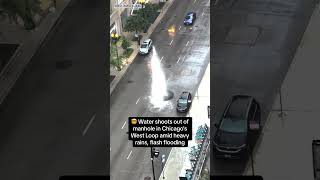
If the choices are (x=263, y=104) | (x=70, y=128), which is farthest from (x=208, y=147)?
(x=70, y=128)

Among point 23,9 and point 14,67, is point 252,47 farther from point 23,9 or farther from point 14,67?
point 14,67

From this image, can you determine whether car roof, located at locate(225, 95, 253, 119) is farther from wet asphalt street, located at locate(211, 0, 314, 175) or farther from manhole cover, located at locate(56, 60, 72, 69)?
manhole cover, located at locate(56, 60, 72, 69)

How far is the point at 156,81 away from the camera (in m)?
41.6

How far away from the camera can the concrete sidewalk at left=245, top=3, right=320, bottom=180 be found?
1187 inches

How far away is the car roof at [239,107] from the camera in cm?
3350

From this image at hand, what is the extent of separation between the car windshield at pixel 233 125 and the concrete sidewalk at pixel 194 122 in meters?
2.52

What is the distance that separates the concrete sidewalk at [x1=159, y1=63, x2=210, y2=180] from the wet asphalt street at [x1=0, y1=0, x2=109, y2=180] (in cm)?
353

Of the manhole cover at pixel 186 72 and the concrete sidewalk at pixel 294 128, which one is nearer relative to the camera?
the concrete sidewalk at pixel 294 128

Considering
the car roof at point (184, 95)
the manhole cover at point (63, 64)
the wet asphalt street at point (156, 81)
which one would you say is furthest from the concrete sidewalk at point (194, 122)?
the manhole cover at point (63, 64)

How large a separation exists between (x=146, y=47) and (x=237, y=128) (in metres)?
14.9

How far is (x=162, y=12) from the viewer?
51188mm

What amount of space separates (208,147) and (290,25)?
1560cm

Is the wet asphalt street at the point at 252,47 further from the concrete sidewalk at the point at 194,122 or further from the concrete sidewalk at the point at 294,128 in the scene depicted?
the concrete sidewalk at the point at 194,122

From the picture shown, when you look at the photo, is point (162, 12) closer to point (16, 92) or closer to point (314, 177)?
point (16, 92)
